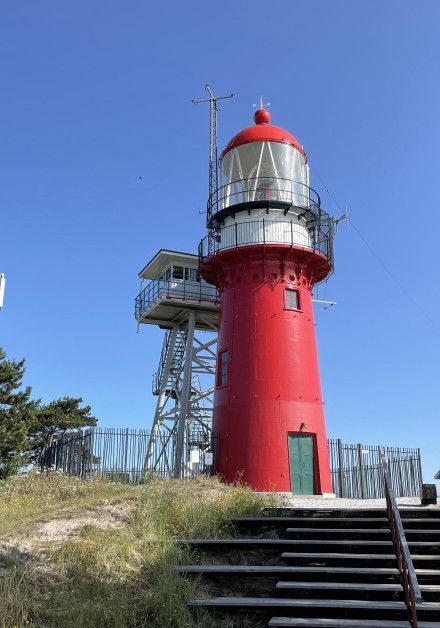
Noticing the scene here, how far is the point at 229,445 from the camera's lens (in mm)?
20141

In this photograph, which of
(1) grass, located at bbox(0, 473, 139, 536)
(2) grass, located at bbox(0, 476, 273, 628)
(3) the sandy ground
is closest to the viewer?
(2) grass, located at bbox(0, 476, 273, 628)

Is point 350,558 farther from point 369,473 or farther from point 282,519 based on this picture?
point 369,473

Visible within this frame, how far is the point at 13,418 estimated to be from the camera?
3703 cm

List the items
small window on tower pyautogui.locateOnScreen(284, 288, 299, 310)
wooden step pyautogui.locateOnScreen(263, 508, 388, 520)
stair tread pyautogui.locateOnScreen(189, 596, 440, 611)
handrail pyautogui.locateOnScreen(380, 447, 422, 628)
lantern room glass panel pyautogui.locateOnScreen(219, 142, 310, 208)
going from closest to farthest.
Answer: handrail pyautogui.locateOnScreen(380, 447, 422, 628) < stair tread pyautogui.locateOnScreen(189, 596, 440, 611) < wooden step pyautogui.locateOnScreen(263, 508, 388, 520) < small window on tower pyautogui.locateOnScreen(284, 288, 299, 310) < lantern room glass panel pyautogui.locateOnScreen(219, 142, 310, 208)

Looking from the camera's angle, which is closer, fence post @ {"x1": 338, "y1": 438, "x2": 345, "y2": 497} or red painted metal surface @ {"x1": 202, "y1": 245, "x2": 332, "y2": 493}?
red painted metal surface @ {"x1": 202, "y1": 245, "x2": 332, "y2": 493}

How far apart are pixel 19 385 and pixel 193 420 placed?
1598 centimetres

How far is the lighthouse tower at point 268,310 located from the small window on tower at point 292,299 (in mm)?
34

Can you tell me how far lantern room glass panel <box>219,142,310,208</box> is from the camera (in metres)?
21.9

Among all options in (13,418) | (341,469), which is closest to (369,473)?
(341,469)

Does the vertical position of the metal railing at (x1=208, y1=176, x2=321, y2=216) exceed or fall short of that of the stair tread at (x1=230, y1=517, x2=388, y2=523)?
it exceeds it

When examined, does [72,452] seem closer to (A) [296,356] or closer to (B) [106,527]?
(A) [296,356]

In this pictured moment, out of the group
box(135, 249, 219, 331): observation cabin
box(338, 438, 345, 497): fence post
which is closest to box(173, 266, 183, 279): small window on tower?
box(135, 249, 219, 331): observation cabin

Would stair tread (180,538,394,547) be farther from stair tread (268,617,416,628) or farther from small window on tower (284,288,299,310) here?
small window on tower (284,288,299,310)

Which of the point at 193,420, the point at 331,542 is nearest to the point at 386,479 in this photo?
the point at 331,542
